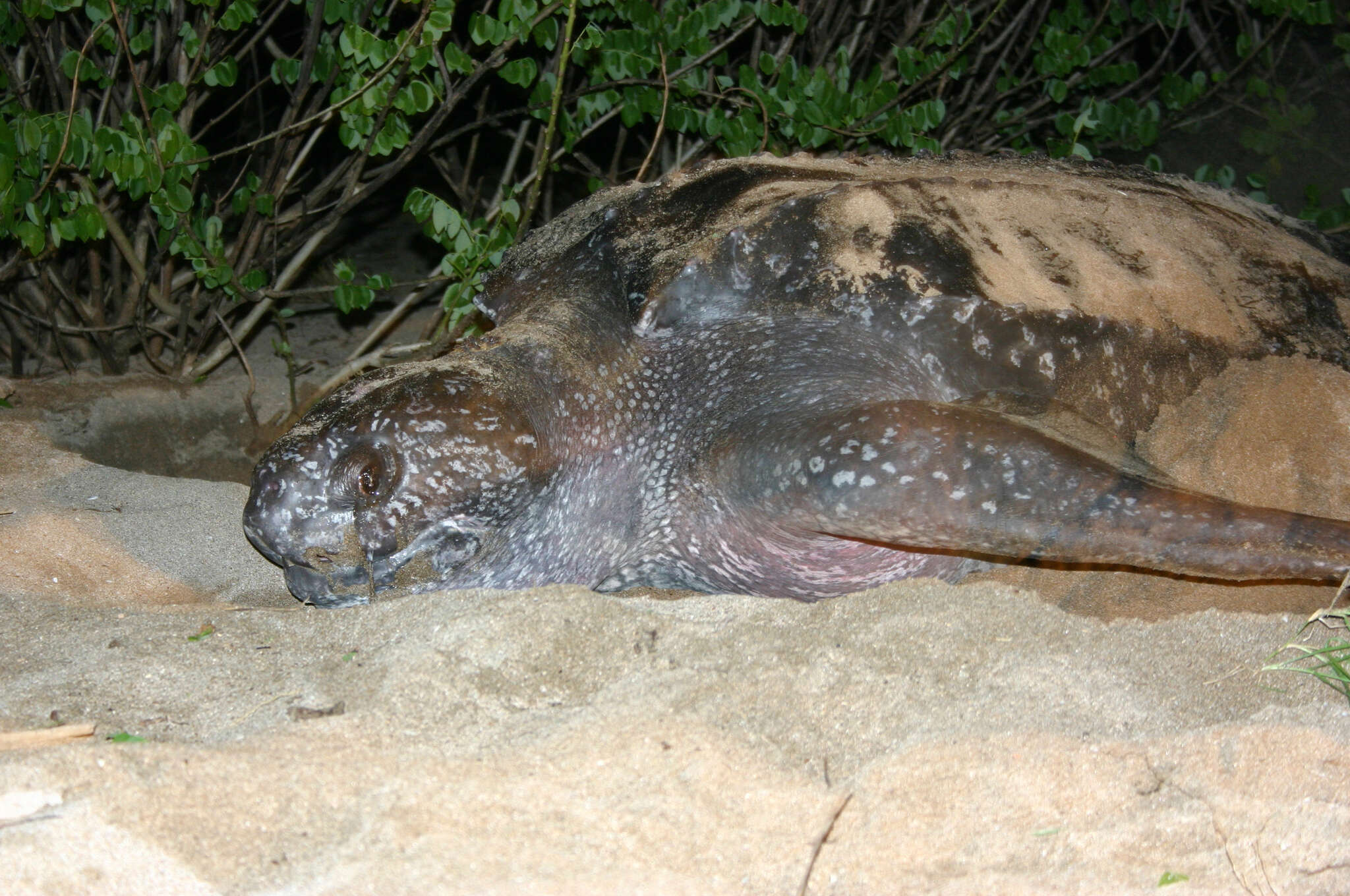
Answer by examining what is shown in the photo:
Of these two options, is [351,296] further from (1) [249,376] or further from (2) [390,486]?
(2) [390,486]

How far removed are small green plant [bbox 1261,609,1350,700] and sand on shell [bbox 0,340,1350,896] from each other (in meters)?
0.03

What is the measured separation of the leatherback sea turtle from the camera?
1556mm

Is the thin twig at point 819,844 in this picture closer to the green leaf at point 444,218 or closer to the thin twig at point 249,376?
the green leaf at point 444,218

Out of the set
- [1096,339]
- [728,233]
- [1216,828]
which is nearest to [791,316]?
[728,233]

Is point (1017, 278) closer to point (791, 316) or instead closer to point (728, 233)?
point (791, 316)

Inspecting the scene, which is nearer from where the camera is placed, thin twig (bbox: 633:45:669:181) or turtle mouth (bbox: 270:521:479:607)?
turtle mouth (bbox: 270:521:479:607)

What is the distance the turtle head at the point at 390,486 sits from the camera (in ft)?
5.59

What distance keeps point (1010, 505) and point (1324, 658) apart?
507 millimetres

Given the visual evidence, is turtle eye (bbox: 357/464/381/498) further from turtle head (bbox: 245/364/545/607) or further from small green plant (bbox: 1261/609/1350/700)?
small green plant (bbox: 1261/609/1350/700)

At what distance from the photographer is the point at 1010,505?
1534 millimetres

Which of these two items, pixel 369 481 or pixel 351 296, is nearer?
pixel 369 481

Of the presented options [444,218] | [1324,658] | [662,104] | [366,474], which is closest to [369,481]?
[366,474]

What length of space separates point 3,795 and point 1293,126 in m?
5.01

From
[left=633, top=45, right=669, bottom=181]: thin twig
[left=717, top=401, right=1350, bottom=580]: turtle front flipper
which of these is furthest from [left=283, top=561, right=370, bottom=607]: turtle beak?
[left=633, top=45, right=669, bottom=181]: thin twig
